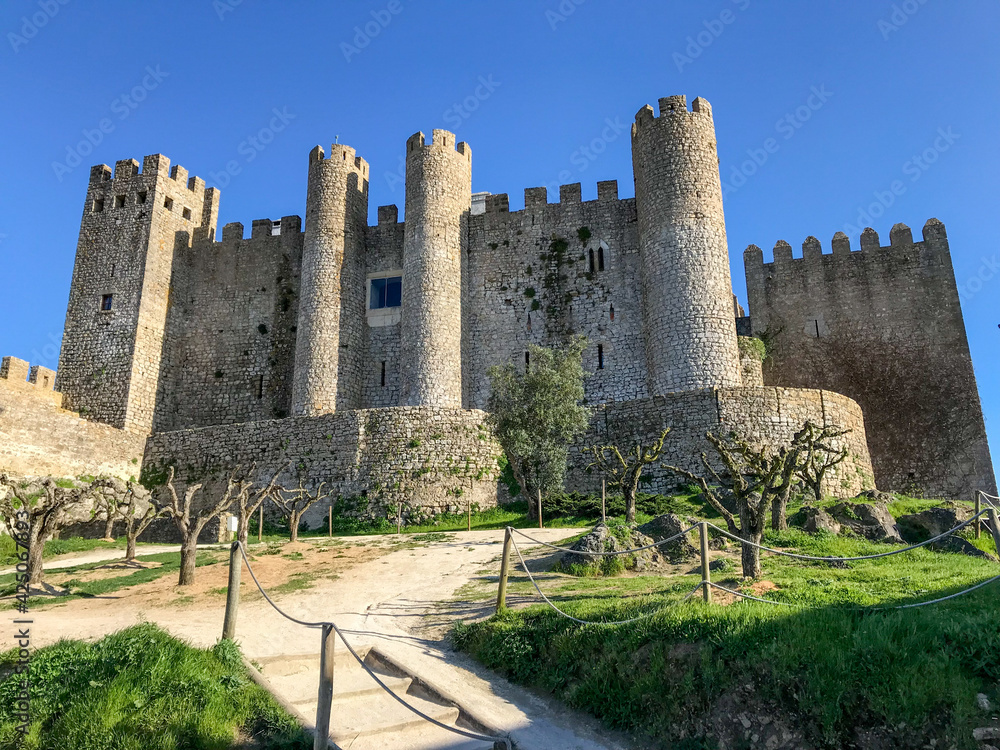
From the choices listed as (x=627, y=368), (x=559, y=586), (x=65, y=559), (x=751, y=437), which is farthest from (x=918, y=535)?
(x=65, y=559)

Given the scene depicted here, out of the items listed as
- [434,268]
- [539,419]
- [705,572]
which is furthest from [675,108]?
[705,572]

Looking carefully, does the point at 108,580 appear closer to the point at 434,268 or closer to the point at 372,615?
the point at 372,615

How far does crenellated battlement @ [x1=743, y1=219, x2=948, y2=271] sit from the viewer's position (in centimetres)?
3050

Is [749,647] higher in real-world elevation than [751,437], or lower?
lower

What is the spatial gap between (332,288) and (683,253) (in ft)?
46.5

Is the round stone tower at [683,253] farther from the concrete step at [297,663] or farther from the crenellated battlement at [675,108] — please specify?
the concrete step at [297,663]

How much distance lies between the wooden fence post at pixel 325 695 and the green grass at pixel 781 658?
2603 millimetres

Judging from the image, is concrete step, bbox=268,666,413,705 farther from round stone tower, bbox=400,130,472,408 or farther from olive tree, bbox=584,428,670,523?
round stone tower, bbox=400,130,472,408

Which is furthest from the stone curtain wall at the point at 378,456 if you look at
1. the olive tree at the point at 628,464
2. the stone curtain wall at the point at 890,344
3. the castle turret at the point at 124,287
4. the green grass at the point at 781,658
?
the stone curtain wall at the point at 890,344

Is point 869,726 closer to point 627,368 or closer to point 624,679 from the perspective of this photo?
point 624,679

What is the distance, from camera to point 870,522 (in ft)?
48.0

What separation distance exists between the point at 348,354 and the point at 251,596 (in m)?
19.7

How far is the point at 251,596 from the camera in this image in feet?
38.6

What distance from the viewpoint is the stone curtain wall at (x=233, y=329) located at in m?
32.7
